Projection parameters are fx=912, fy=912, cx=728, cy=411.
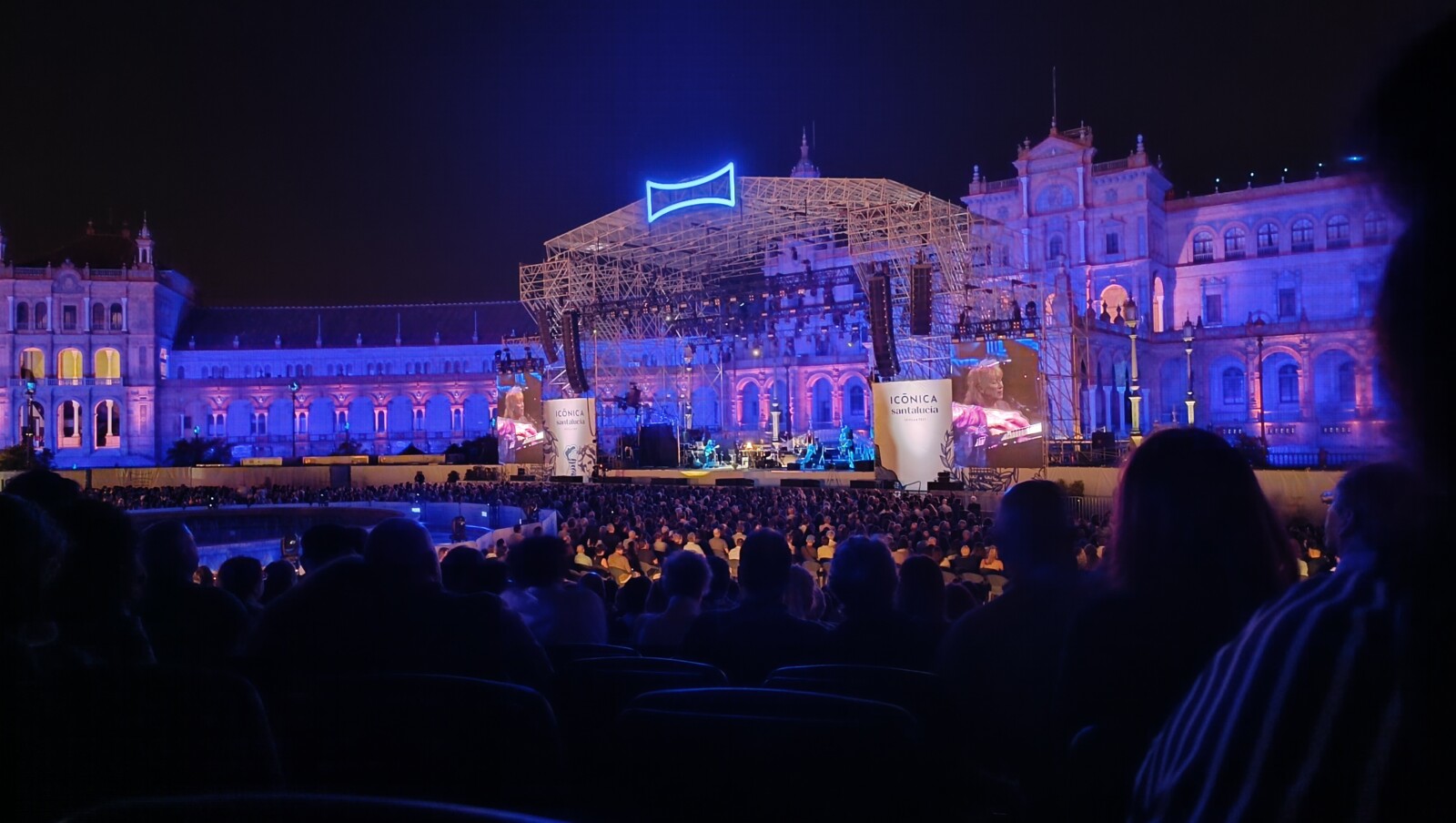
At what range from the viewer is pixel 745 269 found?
40.2 metres

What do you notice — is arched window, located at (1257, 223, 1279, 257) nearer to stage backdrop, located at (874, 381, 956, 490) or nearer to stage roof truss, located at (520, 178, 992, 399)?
stage roof truss, located at (520, 178, 992, 399)

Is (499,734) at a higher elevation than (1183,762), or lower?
lower

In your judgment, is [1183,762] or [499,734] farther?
[499,734]

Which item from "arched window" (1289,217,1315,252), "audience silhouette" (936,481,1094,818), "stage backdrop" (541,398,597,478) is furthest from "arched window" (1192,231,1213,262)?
"audience silhouette" (936,481,1094,818)

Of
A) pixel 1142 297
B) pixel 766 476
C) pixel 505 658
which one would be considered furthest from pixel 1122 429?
pixel 505 658

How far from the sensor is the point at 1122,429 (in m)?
40.3

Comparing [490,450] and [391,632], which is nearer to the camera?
[391,632]

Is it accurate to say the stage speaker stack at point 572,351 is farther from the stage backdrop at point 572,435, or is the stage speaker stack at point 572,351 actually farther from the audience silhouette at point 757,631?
the audience silhouette at point 757,631

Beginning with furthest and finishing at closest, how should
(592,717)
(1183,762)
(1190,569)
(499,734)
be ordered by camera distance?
1. (592,717)
2. (499,734)
3. (1190,569)
4. (1183,762)

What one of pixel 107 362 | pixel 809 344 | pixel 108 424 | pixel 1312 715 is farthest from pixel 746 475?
pixel 107 362

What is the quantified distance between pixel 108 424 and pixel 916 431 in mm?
62400

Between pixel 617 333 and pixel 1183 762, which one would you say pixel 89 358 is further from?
pixel 1183 762

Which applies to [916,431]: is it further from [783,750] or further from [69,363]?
[69,363]

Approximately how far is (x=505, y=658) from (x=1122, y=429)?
4085 centimetres
